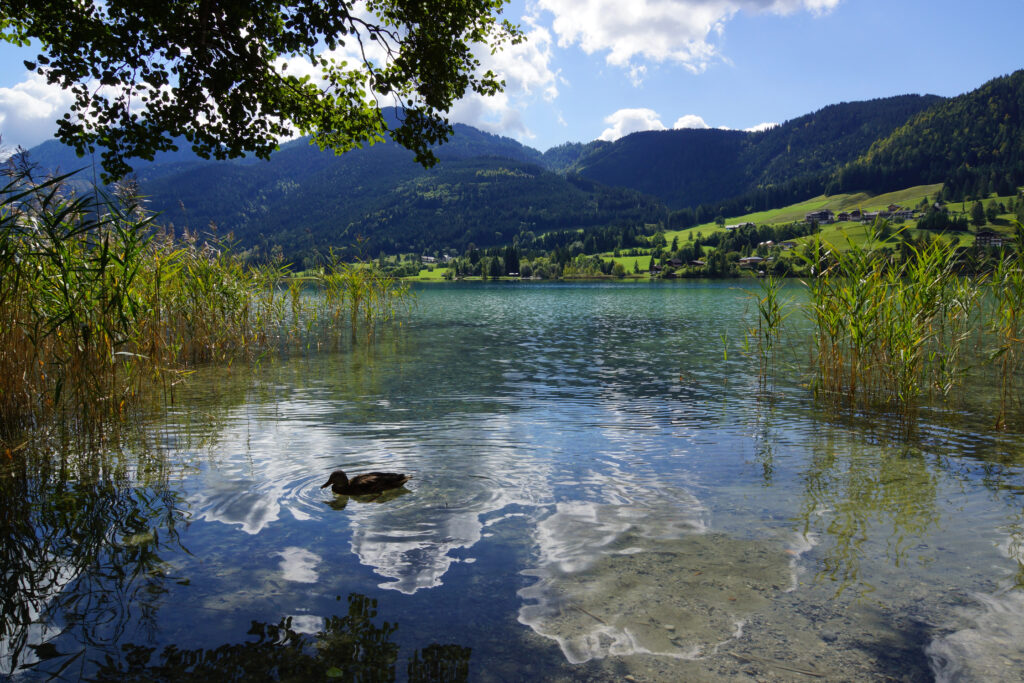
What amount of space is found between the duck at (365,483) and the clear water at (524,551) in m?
0.16

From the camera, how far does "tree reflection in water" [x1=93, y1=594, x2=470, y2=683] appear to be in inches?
158

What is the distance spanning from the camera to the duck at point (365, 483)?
24.9 feet

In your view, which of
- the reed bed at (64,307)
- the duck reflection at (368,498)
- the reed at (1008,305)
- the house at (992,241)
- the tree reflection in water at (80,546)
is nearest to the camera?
the tree reflection in water at (80,546)

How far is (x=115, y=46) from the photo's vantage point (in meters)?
10.6

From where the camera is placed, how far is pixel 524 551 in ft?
20.0

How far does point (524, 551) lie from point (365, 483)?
97.8 inches

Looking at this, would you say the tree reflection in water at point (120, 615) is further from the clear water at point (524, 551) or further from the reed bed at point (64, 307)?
the reed bed at point (64, 307)

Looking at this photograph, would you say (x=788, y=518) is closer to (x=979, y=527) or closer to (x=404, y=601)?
(x=979, y=527)

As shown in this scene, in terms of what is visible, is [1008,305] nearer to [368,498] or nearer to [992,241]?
[992,241]

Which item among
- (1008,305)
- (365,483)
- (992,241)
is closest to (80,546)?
(365,483)

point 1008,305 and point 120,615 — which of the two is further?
point 1008,305

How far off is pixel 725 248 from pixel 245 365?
497ft

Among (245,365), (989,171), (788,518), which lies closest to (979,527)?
(788,518)

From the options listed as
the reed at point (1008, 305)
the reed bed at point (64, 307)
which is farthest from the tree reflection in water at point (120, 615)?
the reed at point (1008, 305)
